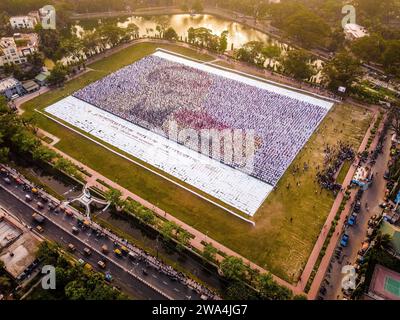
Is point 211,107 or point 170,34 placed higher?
point 170,34

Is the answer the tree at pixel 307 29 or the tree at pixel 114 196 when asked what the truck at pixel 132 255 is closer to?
the tree at pixel 114 196

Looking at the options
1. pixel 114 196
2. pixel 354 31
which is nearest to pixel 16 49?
pixel 114 196

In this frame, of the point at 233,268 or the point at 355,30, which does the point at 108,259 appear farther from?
the point at 355,30

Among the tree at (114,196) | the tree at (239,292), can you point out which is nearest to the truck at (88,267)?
the tree at (114,196)

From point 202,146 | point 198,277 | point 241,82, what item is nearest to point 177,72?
point 241,82

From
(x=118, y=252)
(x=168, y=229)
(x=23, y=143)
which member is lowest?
(x=118, y=252)
